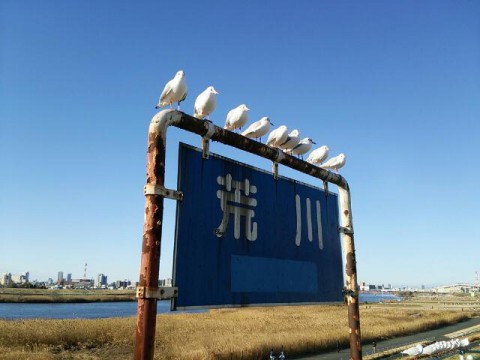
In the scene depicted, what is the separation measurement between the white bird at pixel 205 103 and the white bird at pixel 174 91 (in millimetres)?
240

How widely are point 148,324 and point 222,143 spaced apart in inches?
94.5

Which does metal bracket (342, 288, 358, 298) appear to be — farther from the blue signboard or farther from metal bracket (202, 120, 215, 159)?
metal bracket (202, 120, 215, 159)

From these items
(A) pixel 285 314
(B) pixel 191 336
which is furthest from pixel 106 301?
(B) pixel 191 336

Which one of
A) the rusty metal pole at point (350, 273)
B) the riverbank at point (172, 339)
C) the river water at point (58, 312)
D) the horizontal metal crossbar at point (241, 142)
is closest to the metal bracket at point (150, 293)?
the horizontal metal crossbar at point (241, 142)

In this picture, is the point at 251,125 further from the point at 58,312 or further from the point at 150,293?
the point at 58,312

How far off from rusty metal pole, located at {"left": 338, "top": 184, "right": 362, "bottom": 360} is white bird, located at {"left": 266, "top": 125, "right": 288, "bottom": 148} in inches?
76.6

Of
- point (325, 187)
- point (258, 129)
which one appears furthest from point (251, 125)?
point (325, 187)

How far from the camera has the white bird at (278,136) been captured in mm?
5846

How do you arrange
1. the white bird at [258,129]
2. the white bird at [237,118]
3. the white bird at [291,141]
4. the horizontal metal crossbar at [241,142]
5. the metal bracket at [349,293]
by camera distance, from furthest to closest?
the metal bracket at [349,293] → the white bird at [291,141] → the white bird at [258,129] → the white bird at [237,118] → the horizontal metal crossbar at [241,142]

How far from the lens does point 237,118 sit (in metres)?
5.23

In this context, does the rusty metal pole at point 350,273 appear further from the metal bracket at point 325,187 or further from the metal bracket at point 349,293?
the metal bracket at point 325,187

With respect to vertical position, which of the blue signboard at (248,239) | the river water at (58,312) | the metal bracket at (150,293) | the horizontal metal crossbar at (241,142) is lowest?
the river water at (58,312)

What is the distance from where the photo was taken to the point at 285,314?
43594 mm

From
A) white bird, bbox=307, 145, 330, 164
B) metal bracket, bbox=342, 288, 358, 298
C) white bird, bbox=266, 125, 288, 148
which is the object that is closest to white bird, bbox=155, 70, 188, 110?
white bird, bbox=266, 125, 288, 148
